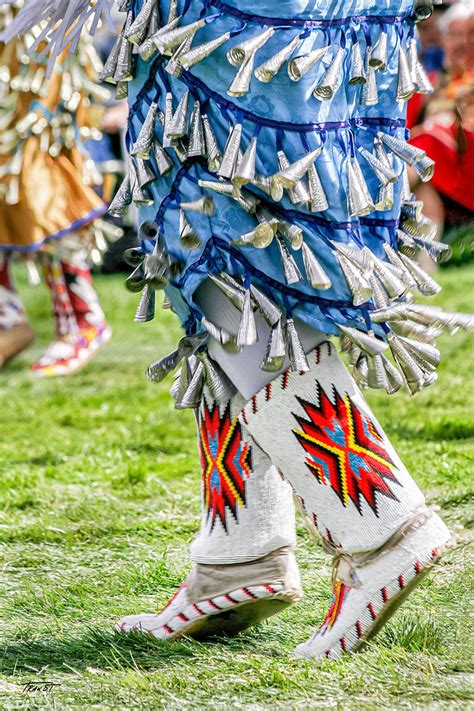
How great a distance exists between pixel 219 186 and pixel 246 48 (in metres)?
0.17

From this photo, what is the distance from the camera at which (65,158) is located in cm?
372

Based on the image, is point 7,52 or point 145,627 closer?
point 145,627

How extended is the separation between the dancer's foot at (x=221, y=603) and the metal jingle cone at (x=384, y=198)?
1.67 feet

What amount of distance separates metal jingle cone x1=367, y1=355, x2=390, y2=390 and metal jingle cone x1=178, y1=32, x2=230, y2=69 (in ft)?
1.42

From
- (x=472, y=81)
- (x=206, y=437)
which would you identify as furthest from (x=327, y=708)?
(x=472, y=81)

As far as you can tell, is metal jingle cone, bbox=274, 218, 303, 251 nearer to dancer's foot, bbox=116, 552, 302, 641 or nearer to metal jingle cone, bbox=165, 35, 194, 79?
metal jingle cone, bbox=165, 35, 194, 79

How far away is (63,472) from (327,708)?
1.36 m

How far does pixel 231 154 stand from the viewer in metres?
1.28

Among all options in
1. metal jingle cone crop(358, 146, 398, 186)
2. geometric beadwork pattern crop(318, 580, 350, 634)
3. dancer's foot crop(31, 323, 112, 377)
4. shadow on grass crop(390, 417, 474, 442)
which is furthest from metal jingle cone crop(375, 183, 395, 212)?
dancer's foot crop(31, 323, 112, 377)

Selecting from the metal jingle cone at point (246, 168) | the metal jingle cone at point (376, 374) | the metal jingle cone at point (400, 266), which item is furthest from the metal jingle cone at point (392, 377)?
the metal jingle cone at point (246, 168)

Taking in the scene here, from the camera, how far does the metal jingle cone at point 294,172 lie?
4.12 feet

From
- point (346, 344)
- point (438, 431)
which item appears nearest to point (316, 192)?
point (346, 344)

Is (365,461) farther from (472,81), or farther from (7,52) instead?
(7,52)

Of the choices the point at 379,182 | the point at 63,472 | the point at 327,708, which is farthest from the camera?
the point at 63,472
